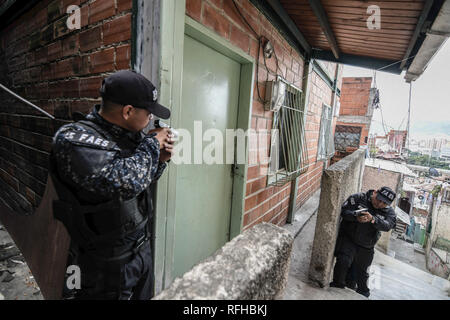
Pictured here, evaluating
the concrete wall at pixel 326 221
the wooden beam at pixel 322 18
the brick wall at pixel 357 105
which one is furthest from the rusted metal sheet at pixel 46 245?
the brick wall at pixel 357 105

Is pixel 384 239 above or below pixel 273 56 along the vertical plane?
below

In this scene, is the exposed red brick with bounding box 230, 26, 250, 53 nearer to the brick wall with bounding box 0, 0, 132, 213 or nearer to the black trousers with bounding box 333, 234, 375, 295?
the brick wall with bounding box 0, 0, 132, 213

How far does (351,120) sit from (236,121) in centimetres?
1045

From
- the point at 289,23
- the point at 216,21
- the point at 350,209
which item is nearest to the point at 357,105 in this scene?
the point at 350,209

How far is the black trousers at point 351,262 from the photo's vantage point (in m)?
3.38

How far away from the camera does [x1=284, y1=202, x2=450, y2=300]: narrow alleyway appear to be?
2457mm

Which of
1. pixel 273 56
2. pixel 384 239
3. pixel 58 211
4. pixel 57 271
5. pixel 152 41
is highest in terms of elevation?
pixel 273 56

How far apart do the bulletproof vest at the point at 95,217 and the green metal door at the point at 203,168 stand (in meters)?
0.74

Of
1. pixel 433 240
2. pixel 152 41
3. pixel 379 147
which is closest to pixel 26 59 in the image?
pixel 152 41

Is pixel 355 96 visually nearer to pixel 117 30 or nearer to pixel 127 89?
pixel 117 30

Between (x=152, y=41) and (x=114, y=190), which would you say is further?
(x=152, y=41)

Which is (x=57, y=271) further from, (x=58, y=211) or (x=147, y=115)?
(x=147, y=115)

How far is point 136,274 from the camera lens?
1184 millimetres

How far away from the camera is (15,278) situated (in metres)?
1.81
